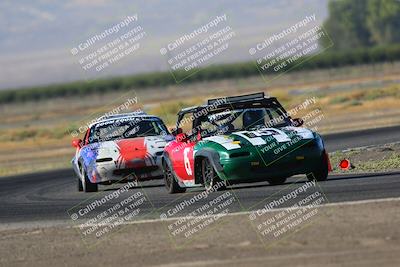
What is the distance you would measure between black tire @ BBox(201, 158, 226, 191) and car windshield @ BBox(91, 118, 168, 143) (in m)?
4.11

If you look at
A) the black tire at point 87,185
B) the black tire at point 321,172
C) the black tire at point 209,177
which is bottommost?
the black tire at point 321,172

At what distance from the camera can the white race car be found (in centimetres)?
2062

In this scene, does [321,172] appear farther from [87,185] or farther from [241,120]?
[87,185]

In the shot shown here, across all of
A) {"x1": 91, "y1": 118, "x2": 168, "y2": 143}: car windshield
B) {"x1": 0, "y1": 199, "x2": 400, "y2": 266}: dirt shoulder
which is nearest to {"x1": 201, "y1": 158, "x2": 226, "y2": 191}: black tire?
{"x1": 0, "y1": 199, "x2": 400, "y2": 266}: dirt shoulder

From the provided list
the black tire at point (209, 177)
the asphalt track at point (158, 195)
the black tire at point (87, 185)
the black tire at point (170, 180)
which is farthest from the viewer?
the black tire at point (87, 185)

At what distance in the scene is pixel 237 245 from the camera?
38.1 ft

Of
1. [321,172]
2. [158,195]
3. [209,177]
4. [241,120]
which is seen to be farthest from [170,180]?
[321,172]

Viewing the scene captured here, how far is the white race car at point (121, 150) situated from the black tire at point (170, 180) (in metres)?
1.49

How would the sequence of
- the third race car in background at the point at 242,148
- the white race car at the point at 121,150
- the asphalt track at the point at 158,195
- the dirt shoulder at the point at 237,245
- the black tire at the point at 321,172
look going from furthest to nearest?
the white race car at the point at 121,150 < the black tire at the point at 321,172 < the third race car in background at the point at 242,148 < the asphalt track at the point at 158,195 < the dirt shoulder at the point at 237,245

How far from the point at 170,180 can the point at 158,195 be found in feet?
1.09

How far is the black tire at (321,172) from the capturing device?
1750 cm

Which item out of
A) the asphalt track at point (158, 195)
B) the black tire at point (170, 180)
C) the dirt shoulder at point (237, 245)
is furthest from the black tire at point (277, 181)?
the dirt shoulder at point (237, 245)

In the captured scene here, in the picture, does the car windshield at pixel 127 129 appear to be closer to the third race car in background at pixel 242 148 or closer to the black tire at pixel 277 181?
the third race car in background at pixel 242 148

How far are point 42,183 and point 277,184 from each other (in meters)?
9.08
